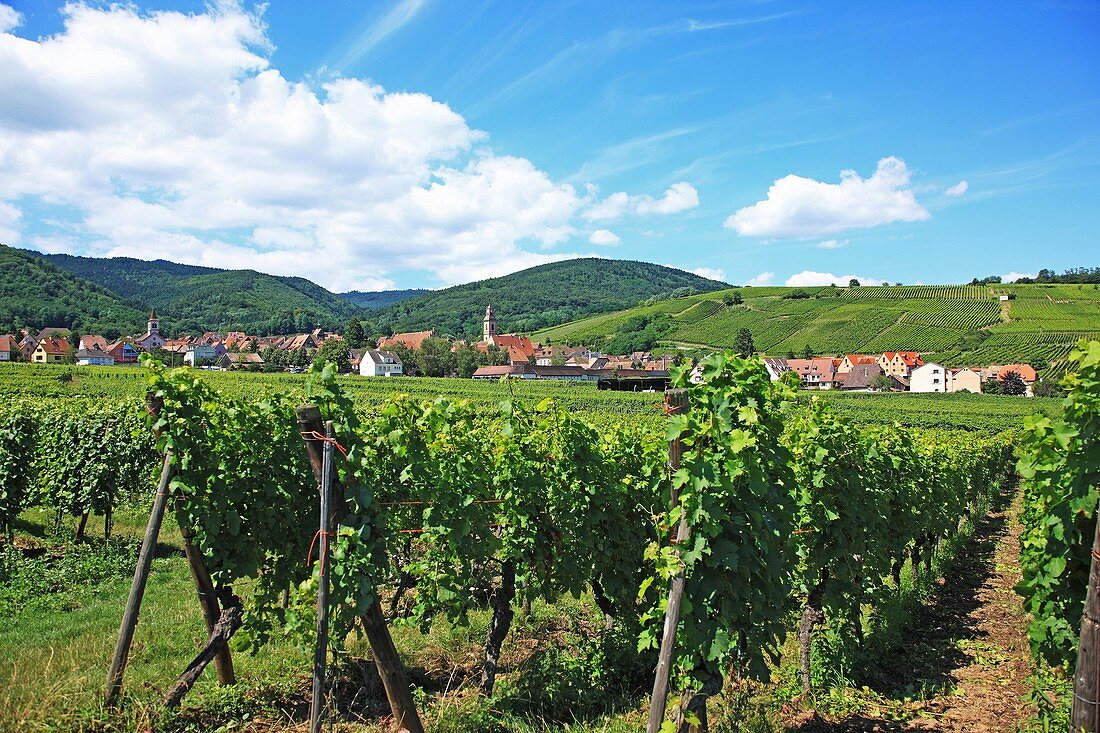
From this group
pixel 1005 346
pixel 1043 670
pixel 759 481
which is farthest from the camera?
pixel 1005 346

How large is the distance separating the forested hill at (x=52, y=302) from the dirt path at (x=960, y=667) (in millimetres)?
145608

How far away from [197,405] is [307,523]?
1.41 meters

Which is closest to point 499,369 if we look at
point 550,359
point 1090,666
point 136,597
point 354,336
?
point 550,359

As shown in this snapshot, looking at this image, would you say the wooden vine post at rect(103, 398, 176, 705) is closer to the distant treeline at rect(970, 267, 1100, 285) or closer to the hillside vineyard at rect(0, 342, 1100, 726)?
the hillside vineyard at rect(0, 342, 1100, 726)

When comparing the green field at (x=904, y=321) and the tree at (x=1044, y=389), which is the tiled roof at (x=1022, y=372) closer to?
the green field at (x=904, y=321)

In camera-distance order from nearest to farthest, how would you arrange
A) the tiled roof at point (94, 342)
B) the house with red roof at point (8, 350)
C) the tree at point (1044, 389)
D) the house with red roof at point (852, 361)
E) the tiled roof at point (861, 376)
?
the tree at point (1044, 389) < the tiled roof at point (861, 376) < the house with red roof at point (8, 350) < the house with red roof at point (852, 361) < the tiled roof at point (94, 342)

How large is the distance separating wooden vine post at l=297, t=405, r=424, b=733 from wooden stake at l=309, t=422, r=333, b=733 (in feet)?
0.33

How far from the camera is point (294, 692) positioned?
5594 mm

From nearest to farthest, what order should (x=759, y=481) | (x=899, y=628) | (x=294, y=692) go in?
(x=759, y=481) < (x=294, y=692) < (x=899, y=628)

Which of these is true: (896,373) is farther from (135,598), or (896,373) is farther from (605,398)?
(135,598)

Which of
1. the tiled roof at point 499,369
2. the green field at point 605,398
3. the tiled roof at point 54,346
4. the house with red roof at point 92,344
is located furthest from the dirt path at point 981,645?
the house with red roof at point 92,344

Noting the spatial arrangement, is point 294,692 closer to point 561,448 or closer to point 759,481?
point 561,448

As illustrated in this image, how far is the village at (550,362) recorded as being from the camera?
76.9 metres

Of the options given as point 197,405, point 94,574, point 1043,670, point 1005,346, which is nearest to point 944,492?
point 1043,670
